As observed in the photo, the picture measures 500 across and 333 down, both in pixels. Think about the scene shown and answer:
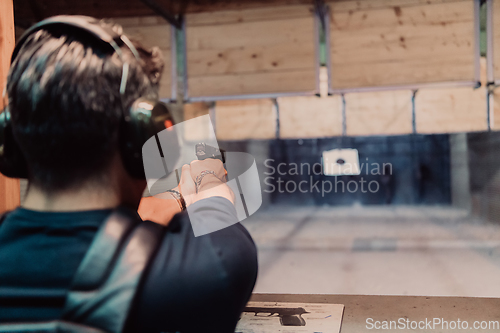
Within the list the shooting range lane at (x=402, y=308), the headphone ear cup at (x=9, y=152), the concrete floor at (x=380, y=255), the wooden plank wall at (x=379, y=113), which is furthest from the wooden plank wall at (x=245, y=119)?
the headphone ear cup at (x=9, y=152)

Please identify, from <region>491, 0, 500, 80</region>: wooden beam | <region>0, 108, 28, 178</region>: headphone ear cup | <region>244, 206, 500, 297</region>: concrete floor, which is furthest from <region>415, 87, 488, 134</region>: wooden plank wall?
<region>0, 108, 28, 178</region>: headphone ear cup

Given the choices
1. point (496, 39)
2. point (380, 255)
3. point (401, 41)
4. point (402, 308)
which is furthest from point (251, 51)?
point (402, 308)

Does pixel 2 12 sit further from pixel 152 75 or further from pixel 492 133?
pixel 492 133

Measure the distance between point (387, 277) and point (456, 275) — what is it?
1.98 ft

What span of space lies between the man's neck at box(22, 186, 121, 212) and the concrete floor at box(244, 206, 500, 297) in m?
2.61

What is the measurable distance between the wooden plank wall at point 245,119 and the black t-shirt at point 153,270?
4.50m

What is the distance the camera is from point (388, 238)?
16.2 feet

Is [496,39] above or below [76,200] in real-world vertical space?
above

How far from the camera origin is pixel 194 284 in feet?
1.80

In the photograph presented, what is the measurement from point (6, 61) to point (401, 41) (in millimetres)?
3812

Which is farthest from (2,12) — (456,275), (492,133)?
(492,133)

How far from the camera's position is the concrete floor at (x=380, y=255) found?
3.06 m

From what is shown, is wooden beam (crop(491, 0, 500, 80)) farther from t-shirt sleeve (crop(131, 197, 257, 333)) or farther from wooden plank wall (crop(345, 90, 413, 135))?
t-shirt sleeve (crop(131, 197, 257, 333))

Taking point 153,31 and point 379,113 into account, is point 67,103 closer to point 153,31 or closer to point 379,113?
point 153,31
